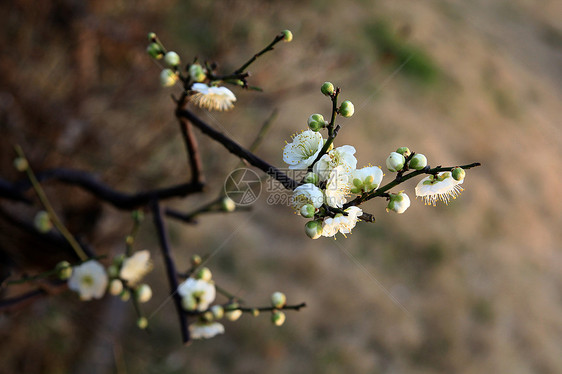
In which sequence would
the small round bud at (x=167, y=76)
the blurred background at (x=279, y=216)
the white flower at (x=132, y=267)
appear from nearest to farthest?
the small round bud at (x=167, y=76), the white flower at (x=132, y=267), the blurred background at (x=279, y=216)

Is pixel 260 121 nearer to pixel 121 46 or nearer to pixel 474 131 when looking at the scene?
pixel 121 46

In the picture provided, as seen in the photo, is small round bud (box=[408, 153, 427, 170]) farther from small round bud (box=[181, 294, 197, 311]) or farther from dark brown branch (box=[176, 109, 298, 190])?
small round bud (box=[181, 294, 197, 311])

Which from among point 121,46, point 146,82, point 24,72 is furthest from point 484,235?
point 24,72

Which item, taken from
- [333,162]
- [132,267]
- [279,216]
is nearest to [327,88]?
[333,162]

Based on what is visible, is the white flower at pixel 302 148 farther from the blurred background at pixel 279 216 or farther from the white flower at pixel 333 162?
the blurred background at pixel 279 216

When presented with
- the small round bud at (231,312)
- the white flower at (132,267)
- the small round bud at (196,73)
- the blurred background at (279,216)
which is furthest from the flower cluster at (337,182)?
the blurred background at (279,216)

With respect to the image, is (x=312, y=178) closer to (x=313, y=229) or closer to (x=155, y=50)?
(x=313, y=229)
